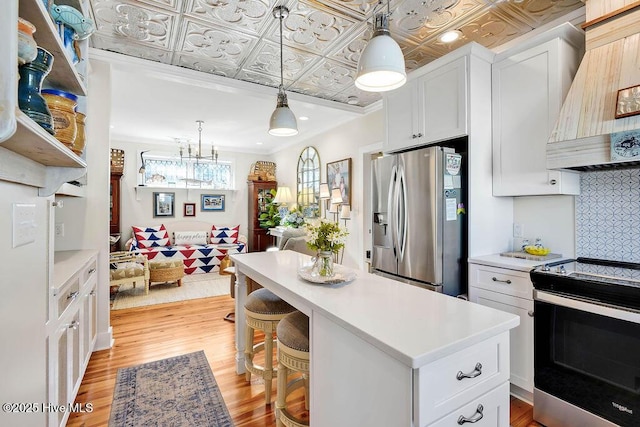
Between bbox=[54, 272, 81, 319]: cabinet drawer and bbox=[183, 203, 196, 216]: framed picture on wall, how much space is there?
492cm

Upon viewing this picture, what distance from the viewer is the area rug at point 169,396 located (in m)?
1.87

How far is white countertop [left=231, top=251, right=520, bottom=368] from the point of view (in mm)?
929

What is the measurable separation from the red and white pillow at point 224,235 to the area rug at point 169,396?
4222mm

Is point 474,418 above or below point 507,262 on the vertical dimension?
below

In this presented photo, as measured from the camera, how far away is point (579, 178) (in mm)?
2197

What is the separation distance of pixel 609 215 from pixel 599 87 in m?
Answer: 0.85

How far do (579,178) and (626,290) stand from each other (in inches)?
40.0

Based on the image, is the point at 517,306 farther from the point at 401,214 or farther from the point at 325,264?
the point at 325,264

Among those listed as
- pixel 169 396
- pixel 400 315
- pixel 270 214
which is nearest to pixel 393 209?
pixel 400 315

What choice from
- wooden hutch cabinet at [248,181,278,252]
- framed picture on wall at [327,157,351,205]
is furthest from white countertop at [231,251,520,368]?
wooden hutch cabinet at [248,181,278,252]

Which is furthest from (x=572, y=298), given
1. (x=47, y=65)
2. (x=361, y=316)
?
(x=47, y=65)

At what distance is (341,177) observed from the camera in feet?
16.0

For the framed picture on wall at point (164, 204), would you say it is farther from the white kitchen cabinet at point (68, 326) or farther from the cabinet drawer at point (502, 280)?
the cabinet drawer at point (502, 280)

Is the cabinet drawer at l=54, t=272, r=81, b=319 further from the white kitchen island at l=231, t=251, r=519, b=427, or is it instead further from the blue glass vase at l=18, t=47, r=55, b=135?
the white kitchen island at l=231, t=251, r=519, b=427
